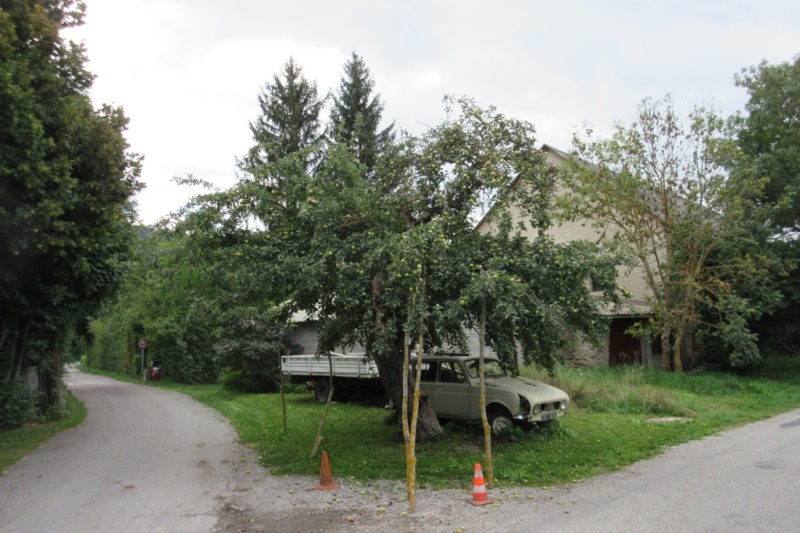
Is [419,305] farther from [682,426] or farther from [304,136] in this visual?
[304,136]

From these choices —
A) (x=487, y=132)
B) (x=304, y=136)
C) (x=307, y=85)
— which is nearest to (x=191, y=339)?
(x=304, y=136)

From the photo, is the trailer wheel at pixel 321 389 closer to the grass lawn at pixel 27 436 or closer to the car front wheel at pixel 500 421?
the grass lawn at pixel 27 436

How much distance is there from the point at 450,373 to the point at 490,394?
1257mm

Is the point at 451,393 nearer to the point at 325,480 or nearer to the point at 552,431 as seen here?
the point at 552,431

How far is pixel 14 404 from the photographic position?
13.0 metres

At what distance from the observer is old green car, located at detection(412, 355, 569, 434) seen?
1062cm

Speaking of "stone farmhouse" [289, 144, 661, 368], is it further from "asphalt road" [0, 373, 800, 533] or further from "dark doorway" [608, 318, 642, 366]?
"asphalt road" [0, 373, 800, 533]

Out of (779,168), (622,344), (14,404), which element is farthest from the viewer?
(622,344)

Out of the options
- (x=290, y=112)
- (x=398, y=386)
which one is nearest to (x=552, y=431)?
(x=398, y=386)

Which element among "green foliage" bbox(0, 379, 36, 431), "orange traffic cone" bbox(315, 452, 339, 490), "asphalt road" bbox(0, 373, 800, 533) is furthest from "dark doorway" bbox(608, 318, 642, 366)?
"green foliage" bbox(0, 379, 36, 431)

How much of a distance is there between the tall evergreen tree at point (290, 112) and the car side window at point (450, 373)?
63.9 feet

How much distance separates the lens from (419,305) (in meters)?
7.05

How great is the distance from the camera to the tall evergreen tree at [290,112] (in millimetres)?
29266

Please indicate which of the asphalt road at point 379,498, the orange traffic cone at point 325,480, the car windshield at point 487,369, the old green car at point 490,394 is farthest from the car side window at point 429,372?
the orange traffic cone at point 325,480
